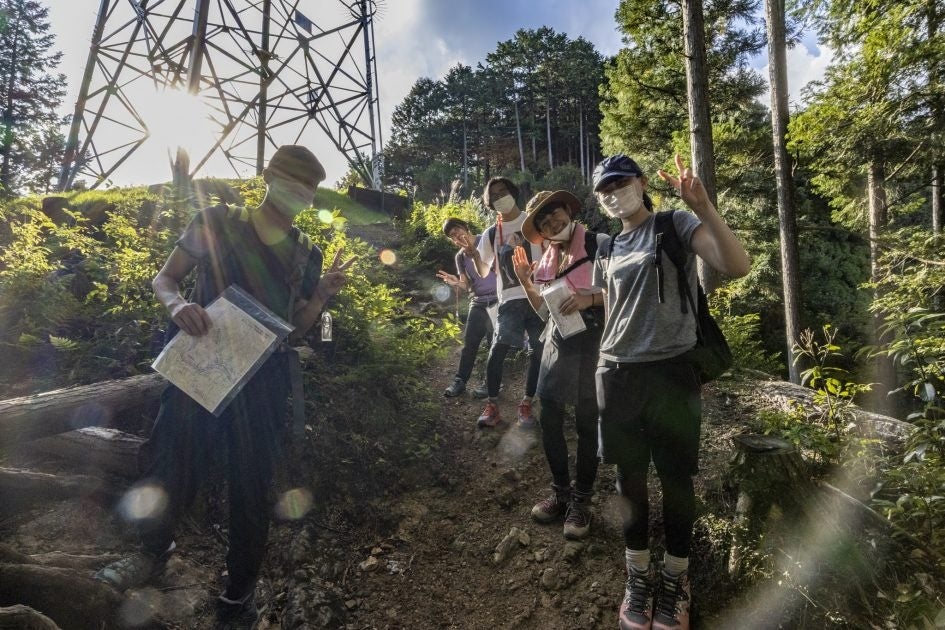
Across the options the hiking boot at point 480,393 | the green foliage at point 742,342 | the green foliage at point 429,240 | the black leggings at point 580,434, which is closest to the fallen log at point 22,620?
the black leggings at point 580,434

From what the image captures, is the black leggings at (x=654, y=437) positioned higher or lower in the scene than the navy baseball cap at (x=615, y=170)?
lower

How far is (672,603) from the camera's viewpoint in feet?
7.68

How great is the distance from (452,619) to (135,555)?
1899 mm

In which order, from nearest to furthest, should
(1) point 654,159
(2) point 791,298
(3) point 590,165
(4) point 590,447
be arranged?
1. (4) point 590,447
2. (2) point 791,298
3. (1) point 654,159
4. (3) point 590,165

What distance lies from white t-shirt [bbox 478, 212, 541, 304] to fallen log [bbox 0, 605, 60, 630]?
143 inches

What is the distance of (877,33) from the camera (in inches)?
307

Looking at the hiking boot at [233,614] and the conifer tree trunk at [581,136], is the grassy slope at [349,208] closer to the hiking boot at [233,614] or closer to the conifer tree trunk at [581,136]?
the hiking boot at [233,614]

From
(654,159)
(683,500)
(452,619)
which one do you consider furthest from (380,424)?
(654,159)

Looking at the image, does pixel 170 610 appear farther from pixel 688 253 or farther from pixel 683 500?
pixel 688 253

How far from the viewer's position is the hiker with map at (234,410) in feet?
7.62

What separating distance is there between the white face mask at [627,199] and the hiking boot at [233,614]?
2.97 metres

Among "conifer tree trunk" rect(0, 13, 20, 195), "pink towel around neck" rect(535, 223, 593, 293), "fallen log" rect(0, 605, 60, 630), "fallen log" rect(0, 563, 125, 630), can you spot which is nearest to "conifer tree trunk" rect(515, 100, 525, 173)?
"conifer tree trunk" rect(0, 13, 20, 195)

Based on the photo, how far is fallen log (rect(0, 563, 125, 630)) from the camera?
200 centimetres

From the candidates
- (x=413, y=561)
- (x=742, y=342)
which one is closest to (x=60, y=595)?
(x=413, y=561)
